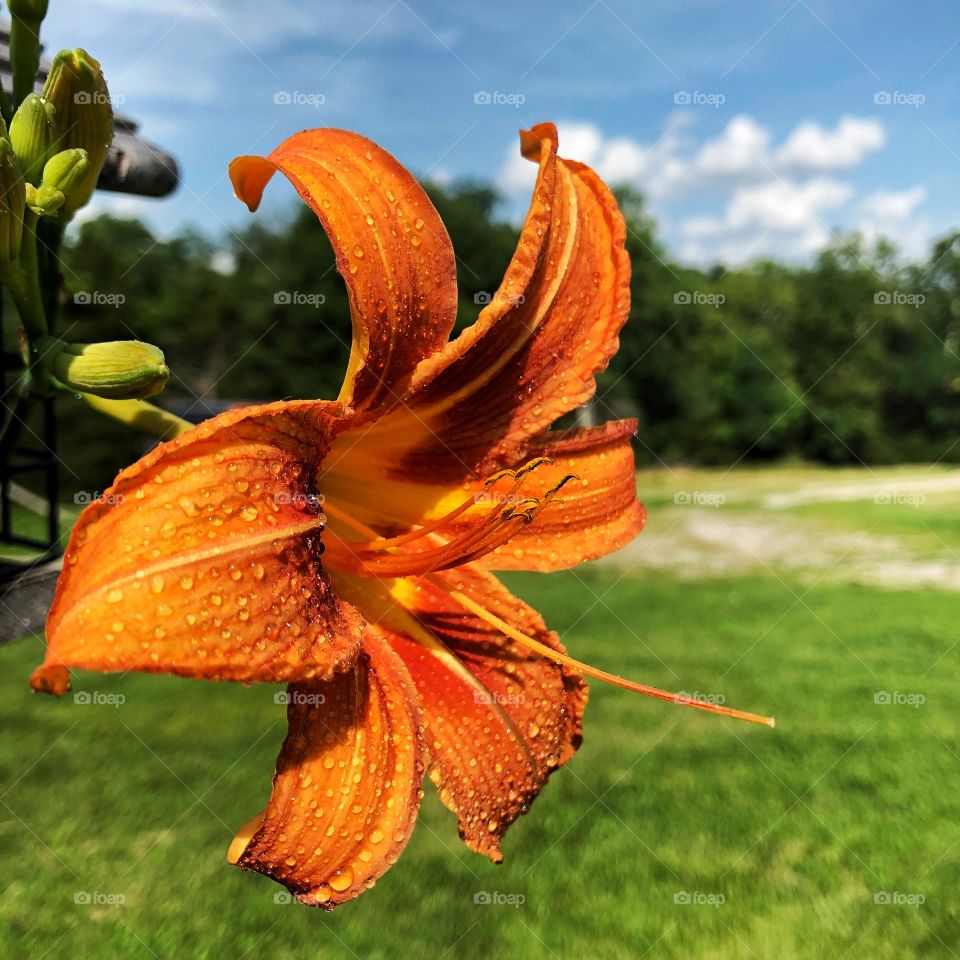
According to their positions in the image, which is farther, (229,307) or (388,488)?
(229,307)

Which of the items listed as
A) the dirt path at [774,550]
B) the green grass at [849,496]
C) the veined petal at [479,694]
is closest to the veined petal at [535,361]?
the veined petal at [479,694]

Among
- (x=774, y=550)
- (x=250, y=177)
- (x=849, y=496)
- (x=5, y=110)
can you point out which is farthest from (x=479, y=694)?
(x=849, y=496)

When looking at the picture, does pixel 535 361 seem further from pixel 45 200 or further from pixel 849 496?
pixel 849 496

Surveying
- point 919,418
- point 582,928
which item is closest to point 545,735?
point 582,928

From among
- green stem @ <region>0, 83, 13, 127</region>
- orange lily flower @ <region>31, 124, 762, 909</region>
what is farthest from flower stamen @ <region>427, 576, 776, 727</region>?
green stem @ <region>0, 83, 13, 127</region>

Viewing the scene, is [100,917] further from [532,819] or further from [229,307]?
[229,307]

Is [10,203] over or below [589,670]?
over

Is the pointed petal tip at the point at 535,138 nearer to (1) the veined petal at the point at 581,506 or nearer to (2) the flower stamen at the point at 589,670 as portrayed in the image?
(1) the veined petal at the point at 581,506
